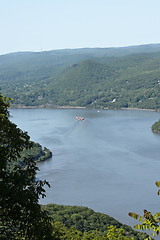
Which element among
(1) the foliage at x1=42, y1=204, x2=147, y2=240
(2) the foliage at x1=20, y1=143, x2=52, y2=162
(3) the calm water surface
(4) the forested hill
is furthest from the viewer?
(4) the forested hill

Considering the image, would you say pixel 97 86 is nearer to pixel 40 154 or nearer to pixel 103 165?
pixel 40 154

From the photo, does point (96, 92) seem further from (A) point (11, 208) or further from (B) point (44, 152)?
(A) point (11, 208)

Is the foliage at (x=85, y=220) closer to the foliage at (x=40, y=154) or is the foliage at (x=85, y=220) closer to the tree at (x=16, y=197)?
the tree at (x=16, y=197)

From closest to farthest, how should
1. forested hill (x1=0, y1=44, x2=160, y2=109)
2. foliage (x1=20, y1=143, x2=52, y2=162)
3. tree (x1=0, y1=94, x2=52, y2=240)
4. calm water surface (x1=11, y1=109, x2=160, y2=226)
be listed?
tree (x1=0, y1=94, x2=52, y2=240) → calm water surface (x1=11, y1=109, x2=160, y2=226) → foliage (x1=20, y1=143, x2=52, y2=162) → forested hill (x1=0, y1=44, x2=160, y2=109)

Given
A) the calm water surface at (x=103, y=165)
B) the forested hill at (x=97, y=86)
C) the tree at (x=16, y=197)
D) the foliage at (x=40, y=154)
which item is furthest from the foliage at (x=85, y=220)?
the forested hill at (x=97, y=86)

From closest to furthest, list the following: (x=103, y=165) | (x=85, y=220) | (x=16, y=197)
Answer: (x=16, y=197), (x=85, y=220), (x=103, y=165)

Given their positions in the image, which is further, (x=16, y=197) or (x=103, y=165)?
(x=103, y=165)

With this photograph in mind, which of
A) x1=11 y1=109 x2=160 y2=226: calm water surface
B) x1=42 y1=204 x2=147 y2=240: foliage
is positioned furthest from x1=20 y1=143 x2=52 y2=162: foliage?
Result: x1=42 y1=204 x2=147 y2=240: foliage

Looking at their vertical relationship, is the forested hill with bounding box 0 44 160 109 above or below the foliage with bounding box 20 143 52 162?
above

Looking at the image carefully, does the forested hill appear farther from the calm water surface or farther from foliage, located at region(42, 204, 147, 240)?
foliage, located at region(42, 204, 147, 240)

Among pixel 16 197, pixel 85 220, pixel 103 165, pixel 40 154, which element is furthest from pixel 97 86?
pixel 16 197
